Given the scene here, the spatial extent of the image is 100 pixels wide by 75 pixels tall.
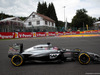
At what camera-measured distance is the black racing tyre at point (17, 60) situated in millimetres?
4312

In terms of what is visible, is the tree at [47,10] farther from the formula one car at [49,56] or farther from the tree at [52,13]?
the formula one car at [49,56]

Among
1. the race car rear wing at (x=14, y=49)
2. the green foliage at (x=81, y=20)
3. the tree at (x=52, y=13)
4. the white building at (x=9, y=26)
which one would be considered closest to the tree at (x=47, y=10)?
the tree at (x=52, y=13)

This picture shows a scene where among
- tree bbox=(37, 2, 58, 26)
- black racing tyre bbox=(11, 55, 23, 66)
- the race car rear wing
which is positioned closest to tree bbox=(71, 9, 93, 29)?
tree bbox=(37, 2, 58, 26)

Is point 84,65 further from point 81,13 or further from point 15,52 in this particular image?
point 81,13

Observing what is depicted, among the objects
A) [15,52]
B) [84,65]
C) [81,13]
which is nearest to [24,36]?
[15,52]

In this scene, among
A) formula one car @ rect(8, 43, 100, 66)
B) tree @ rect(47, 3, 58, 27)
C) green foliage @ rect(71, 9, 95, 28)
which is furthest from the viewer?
green foliage @ rect(71, 9, 95, 28)

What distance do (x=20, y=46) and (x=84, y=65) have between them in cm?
296

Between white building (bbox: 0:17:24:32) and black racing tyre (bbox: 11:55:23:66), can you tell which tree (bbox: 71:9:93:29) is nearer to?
white building (bbox: 0:17:24:32)

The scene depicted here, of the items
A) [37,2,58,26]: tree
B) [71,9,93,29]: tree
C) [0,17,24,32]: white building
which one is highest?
[37,2,58,26]: tree

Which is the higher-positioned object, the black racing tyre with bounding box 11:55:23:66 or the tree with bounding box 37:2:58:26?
the tree with bounding box 37:2:58:26

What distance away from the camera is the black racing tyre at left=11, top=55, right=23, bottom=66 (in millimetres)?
4312

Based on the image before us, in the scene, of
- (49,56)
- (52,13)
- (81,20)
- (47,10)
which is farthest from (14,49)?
(81,20)

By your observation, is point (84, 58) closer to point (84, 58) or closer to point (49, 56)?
point (84, 58)

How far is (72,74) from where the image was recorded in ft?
11.1
